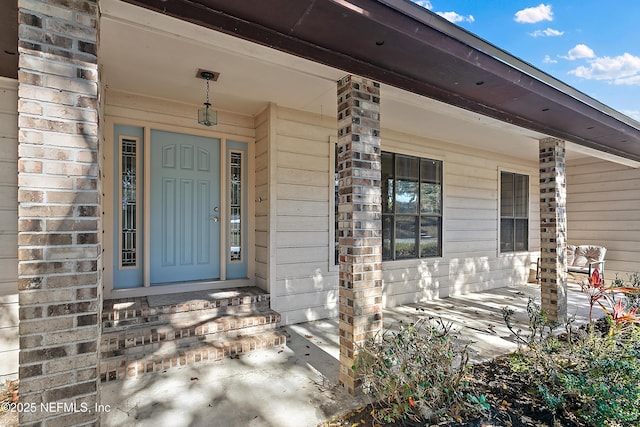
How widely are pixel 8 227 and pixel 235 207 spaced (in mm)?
2152

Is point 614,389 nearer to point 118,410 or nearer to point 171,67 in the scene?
point 118,410

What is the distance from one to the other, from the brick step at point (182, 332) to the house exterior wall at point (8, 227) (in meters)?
0.72

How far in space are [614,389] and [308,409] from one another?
6.28 feet

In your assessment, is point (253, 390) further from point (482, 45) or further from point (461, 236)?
point (461, 236)

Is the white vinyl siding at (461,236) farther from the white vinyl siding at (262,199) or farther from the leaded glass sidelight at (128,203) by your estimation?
the leaded glass sidelight at (128,203)

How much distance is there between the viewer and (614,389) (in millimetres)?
1930

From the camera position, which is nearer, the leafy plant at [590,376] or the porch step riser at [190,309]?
the leafy plant at [590,376]

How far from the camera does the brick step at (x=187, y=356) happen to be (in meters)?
2.60

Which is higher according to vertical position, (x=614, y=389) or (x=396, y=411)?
(x=614, y=389)

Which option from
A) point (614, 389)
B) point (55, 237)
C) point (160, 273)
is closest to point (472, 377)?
point (614, 389)

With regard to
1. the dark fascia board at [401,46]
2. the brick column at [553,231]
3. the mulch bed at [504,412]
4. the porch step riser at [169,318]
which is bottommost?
the mulch bed at [504,412]

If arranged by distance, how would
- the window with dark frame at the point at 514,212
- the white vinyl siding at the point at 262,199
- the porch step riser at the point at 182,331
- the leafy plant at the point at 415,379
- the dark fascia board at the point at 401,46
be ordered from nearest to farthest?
the dark fascia board at the point at 401,46, the leafy plant at the point at 415,379, the porch step riser at the point at 182,331, the white vinyl siding at the point at 262,199, the window with dark frame at the point at 514,212

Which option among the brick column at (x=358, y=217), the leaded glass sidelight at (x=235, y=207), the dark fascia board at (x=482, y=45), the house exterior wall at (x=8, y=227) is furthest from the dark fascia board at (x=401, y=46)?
the leaded glass sidelight at (x=235, y=207)

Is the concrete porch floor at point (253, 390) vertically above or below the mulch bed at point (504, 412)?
below
